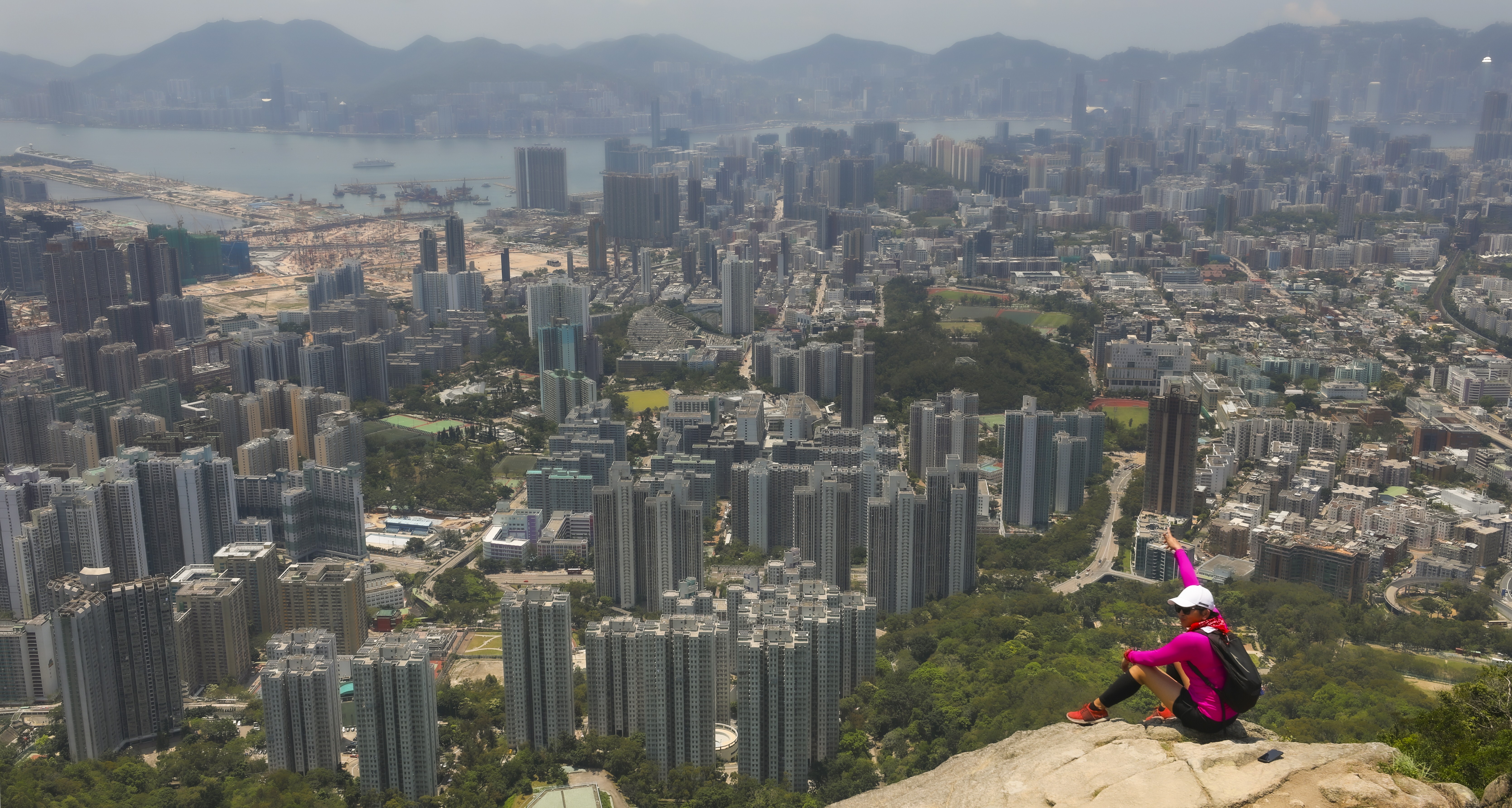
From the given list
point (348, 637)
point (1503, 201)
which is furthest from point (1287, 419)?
point (1503, 201)

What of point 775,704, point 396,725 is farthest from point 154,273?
point 775,704

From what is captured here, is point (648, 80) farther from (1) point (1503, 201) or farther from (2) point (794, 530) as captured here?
(2) point (794, 530)

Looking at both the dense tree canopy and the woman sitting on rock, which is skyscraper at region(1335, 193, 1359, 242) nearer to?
the dense tree canopy

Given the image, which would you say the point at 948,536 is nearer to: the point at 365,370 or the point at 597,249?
the point at 365,370

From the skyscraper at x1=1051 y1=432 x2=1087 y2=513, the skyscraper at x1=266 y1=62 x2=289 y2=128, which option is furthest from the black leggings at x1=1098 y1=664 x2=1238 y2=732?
the skyscraper at x1=266 y1=62 x2=289 y2=128

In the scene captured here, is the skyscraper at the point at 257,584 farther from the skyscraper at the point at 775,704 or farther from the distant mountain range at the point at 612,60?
the distant mountain range at the point at 612,60

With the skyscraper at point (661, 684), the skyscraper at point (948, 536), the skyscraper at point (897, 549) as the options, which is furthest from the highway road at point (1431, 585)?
the skyscraper at point (661, 684)
